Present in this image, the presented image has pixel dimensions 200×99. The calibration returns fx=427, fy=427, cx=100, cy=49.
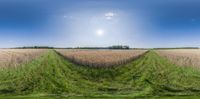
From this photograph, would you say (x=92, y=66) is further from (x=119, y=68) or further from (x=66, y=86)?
(x=66, y=86)

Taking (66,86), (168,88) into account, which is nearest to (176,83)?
(168,88)

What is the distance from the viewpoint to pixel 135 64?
47.5 meters

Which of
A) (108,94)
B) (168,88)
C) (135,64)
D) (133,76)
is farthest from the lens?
(135,64)

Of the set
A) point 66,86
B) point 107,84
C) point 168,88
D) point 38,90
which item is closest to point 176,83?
point 168,88

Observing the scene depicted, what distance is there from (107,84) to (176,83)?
611 centimetres

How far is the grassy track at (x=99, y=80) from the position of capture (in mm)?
33875

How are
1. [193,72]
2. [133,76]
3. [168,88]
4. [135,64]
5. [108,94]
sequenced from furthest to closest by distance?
[135,64] < [193,72] < [133,76] < [168,88] < [108,94]

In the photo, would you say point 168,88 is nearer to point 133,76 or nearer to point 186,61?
point 133,76

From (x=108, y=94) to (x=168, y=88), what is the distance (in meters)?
5.61

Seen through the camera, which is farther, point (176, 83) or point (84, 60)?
point (84, 60)

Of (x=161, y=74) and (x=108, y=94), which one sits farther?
(x=161, y=74)

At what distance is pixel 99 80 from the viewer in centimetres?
3897

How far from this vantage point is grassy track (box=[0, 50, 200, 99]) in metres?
33.9

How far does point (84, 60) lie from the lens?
4944cm
